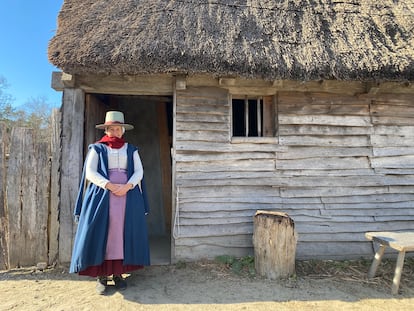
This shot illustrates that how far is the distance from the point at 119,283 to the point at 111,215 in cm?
75

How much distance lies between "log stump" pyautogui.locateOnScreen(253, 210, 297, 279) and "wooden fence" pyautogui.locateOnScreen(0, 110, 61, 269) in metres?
2.56

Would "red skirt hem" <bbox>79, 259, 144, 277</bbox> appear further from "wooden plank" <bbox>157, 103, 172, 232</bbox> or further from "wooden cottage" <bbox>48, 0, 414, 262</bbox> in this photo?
"wooden plank" <bbox>157, 103, 172, 232</bbox>

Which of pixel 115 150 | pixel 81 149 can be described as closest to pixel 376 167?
pixel 115 150

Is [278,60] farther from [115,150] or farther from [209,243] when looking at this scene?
[209,243]

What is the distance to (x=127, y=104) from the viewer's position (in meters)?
5.90

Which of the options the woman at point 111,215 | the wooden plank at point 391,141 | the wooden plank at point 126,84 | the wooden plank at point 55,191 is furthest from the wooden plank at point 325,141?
Answer: the wooden plank at point 55,191

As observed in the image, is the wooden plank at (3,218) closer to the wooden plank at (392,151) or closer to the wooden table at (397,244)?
the wooden table at (397,244)

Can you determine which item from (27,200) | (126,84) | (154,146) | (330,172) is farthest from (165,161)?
(330,172)

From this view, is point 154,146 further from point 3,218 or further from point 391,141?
point 391,141

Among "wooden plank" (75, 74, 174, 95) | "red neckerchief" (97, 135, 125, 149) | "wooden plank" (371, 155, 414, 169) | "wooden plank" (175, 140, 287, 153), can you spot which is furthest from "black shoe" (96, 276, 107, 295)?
"wooden plank" (371, 155, 414, 169)

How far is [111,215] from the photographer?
3.10m

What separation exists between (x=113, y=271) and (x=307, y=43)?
3674 mm

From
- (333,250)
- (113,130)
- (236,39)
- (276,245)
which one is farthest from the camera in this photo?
(333,250)

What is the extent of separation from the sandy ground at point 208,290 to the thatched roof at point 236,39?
96.2 inches
